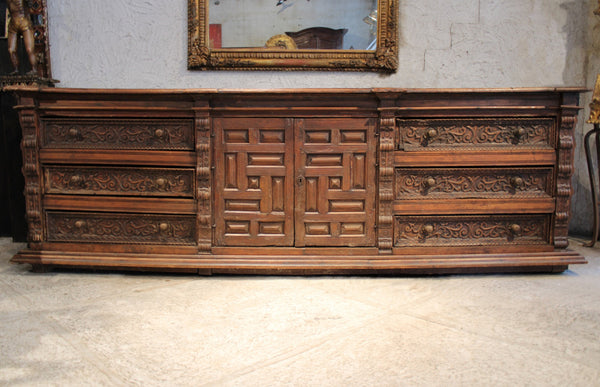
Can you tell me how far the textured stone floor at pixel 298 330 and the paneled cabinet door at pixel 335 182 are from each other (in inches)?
9.8

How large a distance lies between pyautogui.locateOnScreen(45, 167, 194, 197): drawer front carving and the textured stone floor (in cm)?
47

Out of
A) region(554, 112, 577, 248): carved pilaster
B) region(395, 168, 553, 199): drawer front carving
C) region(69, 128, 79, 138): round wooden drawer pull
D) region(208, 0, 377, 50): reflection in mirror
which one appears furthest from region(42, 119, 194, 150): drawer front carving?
region(554, 112, 577, 248): carved pilaster

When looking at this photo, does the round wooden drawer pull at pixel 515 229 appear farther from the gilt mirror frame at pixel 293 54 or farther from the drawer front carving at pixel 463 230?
the gilt mirror frame at pixel 293 54

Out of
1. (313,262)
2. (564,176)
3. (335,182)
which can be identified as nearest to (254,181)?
(335,182)

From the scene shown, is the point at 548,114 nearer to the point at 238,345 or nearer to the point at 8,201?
the point at 238,345

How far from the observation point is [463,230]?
2.33m

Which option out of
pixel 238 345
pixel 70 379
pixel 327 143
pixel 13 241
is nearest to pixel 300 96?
pixel 327 143

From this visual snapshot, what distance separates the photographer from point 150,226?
236 cm

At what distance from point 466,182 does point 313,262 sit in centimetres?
95

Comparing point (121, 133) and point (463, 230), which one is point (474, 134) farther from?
point (121, 133)

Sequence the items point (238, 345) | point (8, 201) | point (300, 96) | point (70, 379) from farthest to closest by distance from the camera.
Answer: point (8, 201), point (300, 96), point (238, 345), point (70, 379)

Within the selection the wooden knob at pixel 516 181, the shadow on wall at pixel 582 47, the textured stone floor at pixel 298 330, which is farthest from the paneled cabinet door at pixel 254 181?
the shadow on wall at pixel 582 47

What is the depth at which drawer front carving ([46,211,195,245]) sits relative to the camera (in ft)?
7.73

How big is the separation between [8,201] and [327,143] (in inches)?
100
